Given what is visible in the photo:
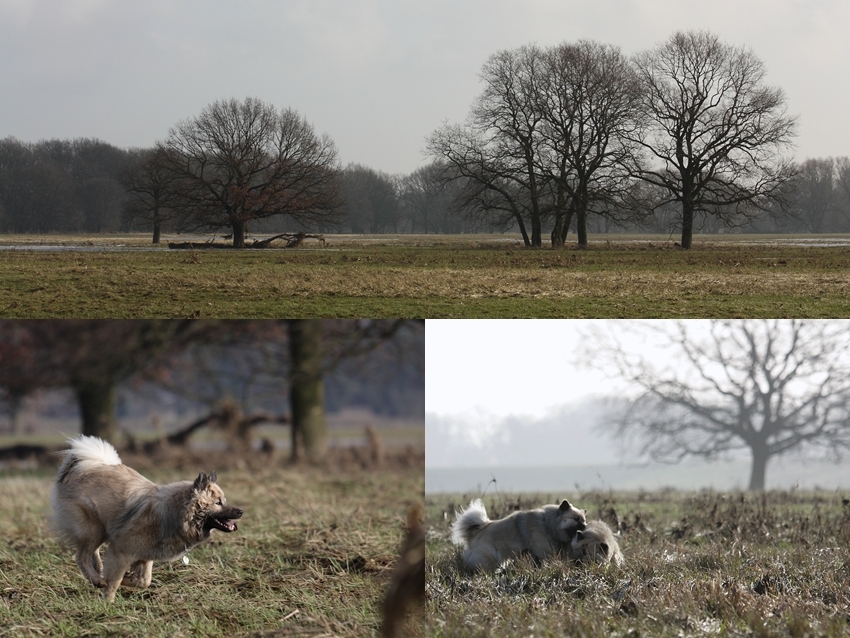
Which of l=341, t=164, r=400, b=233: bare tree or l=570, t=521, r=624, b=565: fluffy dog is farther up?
l=341, t=164, r=400, b=233: bare tree

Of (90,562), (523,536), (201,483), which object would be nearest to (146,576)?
(90,562)

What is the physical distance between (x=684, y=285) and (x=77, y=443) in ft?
79.4

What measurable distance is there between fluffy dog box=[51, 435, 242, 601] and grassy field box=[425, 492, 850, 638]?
4.88 feet

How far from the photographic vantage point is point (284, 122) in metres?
78.8

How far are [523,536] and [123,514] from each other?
11.0 feet

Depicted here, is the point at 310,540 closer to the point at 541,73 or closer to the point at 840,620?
the point at 840,620

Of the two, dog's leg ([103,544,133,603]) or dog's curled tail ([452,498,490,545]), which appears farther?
dog's curled tail ([452,498,490,545])

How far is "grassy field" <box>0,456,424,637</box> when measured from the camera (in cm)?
489

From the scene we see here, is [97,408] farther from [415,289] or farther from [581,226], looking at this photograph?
[581,226]

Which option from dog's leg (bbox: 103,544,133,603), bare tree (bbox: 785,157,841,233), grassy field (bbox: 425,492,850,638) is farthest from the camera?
bare tree (bbox: 785,157,841,233)

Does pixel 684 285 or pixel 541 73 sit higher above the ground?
pixel 541 73

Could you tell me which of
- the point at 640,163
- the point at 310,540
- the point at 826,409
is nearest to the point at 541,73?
the point at 640,163

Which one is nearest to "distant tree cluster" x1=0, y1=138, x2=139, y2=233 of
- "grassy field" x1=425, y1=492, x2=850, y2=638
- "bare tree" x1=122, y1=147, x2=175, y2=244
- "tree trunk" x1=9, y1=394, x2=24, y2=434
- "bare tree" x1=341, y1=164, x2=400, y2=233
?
"bare tree" x1=122, y1=147, x2=175, y2=244

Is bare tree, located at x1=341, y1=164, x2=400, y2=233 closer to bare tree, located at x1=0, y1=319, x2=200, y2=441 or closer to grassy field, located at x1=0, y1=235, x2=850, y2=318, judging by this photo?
grassy field, located at x1=0, y1=235, x2=850, y2=318
